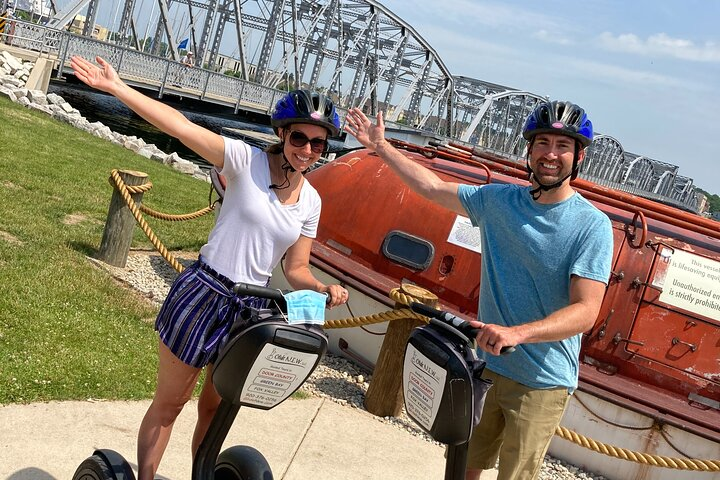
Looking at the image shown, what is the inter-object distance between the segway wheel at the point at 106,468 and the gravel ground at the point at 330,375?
301 cm

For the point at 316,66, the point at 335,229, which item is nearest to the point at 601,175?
the point at 316,66

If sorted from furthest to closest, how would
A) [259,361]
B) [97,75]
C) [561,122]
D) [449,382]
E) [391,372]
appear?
[391,372] < [561,122] < [97,75] < [259,361] < [449,382]

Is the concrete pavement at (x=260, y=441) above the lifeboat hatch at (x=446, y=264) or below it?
below

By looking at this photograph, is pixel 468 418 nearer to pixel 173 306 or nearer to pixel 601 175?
pixel 173 306

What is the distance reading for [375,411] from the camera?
610 cm

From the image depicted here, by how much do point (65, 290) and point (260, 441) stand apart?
246 cm

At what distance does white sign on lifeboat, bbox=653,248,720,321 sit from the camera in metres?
5.99

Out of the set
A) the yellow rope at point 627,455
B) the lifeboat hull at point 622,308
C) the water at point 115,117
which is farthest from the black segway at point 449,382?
the water at point 115,117

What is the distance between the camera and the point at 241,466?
10.7 feet

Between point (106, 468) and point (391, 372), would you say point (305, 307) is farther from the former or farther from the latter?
point (391, 372)

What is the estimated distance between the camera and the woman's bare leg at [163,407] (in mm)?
3053

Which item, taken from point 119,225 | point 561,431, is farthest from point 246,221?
point 119,225

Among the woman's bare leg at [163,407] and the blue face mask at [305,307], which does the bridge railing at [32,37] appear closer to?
the woman's bare leg at [163,407]

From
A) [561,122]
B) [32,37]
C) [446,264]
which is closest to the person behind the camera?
[561,122]
